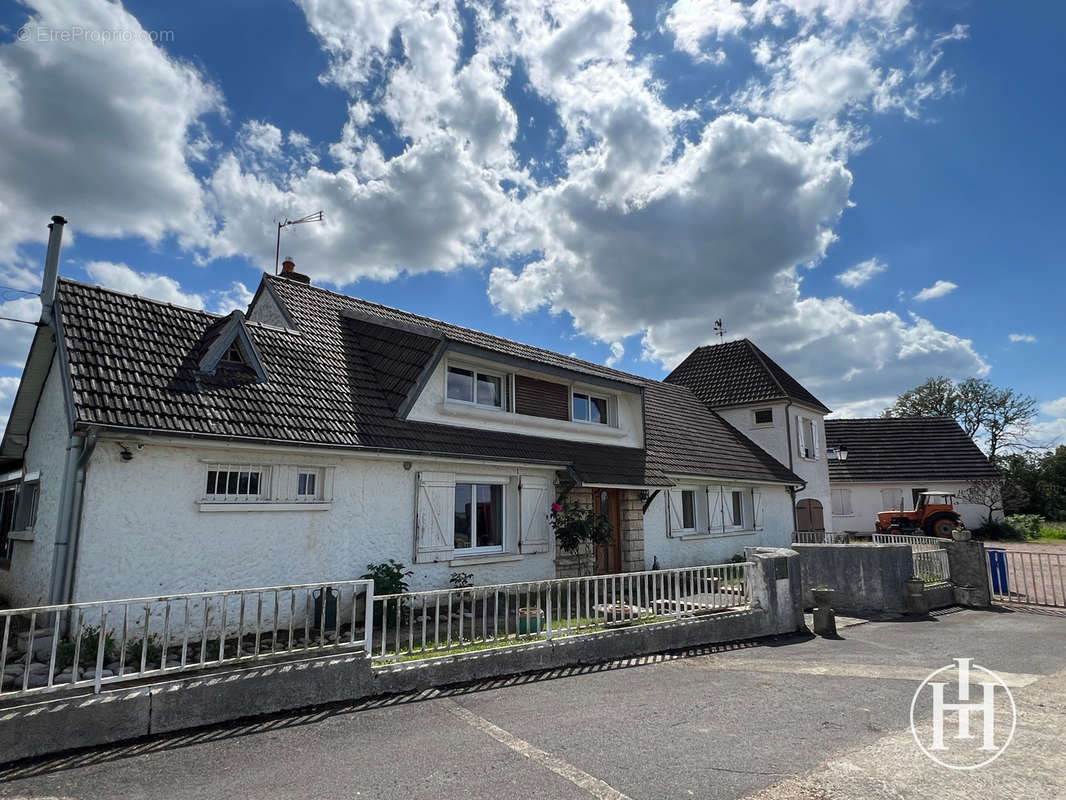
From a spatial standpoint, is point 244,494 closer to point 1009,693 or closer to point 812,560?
point 1009,693

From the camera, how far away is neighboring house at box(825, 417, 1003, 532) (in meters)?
31.4

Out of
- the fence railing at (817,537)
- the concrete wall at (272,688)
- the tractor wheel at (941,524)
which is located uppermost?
the tractor wheel at (941,524)

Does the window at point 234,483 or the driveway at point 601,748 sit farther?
the window at point 234,483

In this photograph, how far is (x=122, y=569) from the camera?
7914 millimetres

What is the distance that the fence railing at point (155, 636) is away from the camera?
5.41 m

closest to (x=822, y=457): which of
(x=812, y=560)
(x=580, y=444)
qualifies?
(x=812, y=560)

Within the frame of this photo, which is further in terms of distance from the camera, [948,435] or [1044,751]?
[948,435]

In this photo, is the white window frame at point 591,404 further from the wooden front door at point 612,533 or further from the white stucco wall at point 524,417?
the wooden front door at point 612,533

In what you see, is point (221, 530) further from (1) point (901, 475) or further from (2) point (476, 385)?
(1) point (901, 475)

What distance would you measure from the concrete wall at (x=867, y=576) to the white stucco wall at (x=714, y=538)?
12.7ft

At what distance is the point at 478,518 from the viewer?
12336 millimetres

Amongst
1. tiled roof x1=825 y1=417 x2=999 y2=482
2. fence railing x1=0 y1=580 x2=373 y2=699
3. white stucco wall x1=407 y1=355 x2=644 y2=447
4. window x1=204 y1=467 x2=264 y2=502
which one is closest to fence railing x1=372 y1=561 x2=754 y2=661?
fence railing x1=0 y1=580 x2=373 y2=699

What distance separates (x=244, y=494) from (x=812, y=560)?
37.8 ft

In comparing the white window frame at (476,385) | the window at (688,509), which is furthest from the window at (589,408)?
the window at (688,509)
